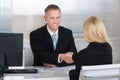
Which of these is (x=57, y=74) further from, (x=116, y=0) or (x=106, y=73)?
(x=116, y=0)

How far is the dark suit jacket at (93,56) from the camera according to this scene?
7.84ft

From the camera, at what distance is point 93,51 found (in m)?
2.40

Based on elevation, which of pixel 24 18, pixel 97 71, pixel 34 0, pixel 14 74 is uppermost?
pixel 34 0

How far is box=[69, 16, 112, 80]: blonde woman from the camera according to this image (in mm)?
2395

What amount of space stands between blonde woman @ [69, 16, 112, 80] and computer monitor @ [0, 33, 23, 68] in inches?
20.1

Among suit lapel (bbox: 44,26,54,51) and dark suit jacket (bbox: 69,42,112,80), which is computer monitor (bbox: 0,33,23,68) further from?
suit lapel (bbox: 44,26,54,51)

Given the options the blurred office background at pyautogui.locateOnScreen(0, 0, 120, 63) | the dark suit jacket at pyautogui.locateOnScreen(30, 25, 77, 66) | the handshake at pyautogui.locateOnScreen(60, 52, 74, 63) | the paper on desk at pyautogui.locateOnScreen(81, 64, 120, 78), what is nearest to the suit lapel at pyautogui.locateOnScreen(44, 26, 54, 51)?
the dark suit jacket at pyautogui.locateOnScreen(30, 25, 77, 66)

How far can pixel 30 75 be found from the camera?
8.66ft

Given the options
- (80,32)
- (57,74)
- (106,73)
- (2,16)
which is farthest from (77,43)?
(106,73)

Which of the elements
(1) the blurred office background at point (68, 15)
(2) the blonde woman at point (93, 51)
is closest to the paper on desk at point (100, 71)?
(2) the blonde woman at point (93, 51)

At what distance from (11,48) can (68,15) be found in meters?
1.83

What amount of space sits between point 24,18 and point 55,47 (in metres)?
0.87

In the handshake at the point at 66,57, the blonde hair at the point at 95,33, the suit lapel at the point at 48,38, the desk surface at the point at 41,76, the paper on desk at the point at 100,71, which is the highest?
the blonde hair at the point at 95,33

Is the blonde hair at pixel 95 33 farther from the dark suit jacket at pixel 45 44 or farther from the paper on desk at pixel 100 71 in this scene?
the dark suit jacket at pixel 45 44
